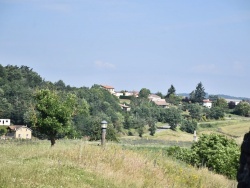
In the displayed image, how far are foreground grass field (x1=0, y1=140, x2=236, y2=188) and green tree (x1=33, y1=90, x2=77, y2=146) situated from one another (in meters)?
12.7

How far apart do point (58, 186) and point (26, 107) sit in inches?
3182

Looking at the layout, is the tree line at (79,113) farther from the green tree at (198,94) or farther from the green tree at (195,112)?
the green tree at (198,94)

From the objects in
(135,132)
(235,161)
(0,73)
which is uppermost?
(0,73)

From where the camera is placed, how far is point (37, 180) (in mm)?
8164

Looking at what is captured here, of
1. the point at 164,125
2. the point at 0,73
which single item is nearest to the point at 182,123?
the point at 164,125

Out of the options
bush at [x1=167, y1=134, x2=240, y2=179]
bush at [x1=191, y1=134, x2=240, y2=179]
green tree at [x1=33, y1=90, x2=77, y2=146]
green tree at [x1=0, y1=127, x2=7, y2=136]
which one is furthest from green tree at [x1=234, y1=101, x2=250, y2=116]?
bush at [x1=191, y1=134, x2=240, y2=179]

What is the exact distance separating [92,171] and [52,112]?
1626 cm

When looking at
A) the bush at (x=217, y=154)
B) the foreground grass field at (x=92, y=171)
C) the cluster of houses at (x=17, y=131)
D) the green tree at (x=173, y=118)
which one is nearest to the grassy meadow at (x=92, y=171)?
the foreground grass field at (x=92, y=171)

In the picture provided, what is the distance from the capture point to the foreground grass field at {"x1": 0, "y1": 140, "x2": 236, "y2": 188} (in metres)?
8.34

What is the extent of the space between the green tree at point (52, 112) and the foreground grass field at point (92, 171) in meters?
12.7

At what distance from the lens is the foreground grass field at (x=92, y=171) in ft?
27.3

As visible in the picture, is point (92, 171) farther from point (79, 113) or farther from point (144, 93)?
point (144, 93)

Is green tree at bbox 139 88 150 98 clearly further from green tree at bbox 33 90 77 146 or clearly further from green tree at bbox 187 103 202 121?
green tree at bbox 33 90 77 146

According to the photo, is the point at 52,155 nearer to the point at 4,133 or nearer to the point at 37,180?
the point at 37,180
